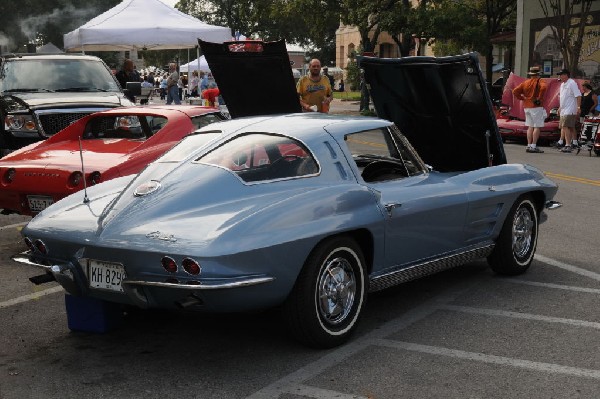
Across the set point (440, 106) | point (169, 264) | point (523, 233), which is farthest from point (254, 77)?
point (169, 264)

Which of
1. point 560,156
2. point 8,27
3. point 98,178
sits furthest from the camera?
point 8,27

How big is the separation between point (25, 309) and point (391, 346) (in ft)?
8.93

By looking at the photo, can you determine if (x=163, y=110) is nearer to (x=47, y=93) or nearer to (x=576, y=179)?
(x=47, y=93)

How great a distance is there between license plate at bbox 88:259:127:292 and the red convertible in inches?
665

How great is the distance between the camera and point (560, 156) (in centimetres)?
1805

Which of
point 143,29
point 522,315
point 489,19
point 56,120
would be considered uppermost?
point 489,19

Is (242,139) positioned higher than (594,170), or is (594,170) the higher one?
(242,139)

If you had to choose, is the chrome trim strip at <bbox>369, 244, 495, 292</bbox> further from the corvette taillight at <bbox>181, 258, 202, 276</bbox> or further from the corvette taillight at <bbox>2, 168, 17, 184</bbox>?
the corvette taillight at <bbox>2, 168, 17, 184</bbox>

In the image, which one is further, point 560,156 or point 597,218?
point 560,156

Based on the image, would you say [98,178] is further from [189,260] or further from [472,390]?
[472,390]

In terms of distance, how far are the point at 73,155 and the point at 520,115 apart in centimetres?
1569

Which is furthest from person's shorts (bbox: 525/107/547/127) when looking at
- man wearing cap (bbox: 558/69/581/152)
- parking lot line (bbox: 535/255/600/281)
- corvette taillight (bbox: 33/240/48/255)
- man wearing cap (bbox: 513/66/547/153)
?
corvette taillight (bbox: 33/240/48/255)

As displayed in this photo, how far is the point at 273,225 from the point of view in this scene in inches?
187

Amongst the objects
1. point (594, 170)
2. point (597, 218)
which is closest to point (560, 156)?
point (594, 170)
